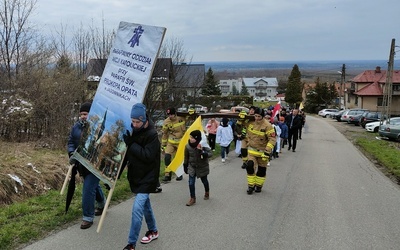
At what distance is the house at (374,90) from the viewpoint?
61969mm

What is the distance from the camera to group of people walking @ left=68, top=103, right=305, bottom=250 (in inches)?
190

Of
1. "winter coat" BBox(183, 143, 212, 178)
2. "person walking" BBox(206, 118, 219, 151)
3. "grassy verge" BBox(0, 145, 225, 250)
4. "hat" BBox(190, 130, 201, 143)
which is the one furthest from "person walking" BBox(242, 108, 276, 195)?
"person walking" BBox(206, 118, 219, 151)

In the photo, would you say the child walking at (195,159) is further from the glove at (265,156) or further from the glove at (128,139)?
the glove at (128,139)

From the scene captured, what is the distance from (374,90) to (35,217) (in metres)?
65.6

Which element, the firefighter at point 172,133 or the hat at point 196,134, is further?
the firefighter at point 172,133

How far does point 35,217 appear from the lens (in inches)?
237

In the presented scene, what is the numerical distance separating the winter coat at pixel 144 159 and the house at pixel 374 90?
203 feet

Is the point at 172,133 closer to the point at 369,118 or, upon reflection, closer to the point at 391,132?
the point at 391,132

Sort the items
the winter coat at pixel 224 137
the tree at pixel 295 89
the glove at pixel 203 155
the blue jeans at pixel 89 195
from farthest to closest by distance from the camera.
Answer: the tree at pixel 295 89
the winter coat at pixel 224 137
the glove at pixel 203 155
the blue jeans at pixel 89 195

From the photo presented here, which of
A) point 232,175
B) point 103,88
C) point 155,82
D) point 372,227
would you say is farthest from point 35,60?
point 372,227

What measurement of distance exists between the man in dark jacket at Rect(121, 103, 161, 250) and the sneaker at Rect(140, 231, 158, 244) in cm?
40

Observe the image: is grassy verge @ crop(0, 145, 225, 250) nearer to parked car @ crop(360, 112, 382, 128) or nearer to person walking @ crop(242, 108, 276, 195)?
person walking @ crop(242, 108, 276, 195)

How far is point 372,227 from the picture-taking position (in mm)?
6281

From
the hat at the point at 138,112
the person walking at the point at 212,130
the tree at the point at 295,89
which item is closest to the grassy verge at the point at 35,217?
the hat at the point at 138,112
